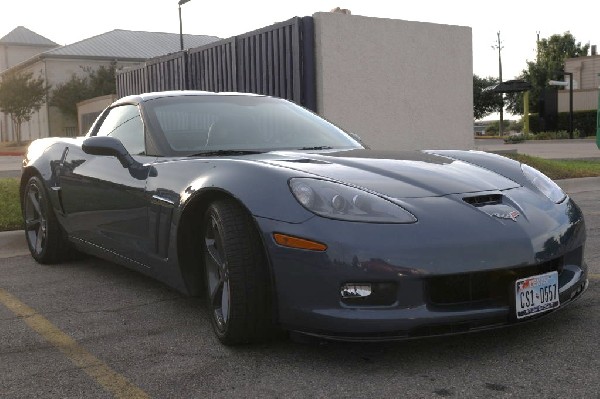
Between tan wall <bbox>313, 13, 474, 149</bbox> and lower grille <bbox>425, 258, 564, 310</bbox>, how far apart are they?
34.2 feet

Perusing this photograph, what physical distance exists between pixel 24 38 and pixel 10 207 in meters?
72.1

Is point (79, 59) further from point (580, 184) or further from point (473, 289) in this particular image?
point (473, 289)

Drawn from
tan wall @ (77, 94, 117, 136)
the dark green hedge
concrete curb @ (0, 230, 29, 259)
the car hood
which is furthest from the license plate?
the dark green hedge

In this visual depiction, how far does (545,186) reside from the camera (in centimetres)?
357

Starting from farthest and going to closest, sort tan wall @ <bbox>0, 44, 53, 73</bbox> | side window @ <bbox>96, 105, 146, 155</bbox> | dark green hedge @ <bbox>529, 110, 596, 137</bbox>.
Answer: tan wall @ <bbox>0, 44, 53, 73</bbox>, dark green hedge @ <bbox>529, 110, 596, 137</bbox>, side window @ <bbox>96, 105, 146, 155</bbox>

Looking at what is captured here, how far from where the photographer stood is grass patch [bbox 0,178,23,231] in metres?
6.76

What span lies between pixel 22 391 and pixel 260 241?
1.11m

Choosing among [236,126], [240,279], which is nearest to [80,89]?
[236,126]

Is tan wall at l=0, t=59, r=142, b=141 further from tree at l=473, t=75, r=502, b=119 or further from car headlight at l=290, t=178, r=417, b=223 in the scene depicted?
car headlight at l=290, t=178, r=417, b=223

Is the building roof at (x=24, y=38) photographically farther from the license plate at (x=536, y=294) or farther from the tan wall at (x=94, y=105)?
the license plate at (x=536, y=294)

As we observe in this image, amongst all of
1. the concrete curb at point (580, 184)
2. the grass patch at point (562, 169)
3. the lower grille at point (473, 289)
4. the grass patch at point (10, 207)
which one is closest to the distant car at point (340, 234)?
the lower grille at point (473, 289)

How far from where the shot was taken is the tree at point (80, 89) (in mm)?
48281

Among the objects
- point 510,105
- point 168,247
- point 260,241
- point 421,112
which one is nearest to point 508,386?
point 260,241

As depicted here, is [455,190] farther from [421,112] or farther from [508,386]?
[421,112]
